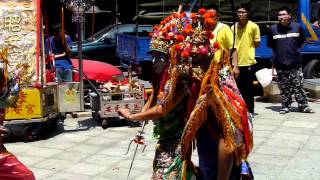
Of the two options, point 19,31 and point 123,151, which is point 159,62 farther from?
point 19,31

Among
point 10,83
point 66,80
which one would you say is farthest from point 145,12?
point 10,83

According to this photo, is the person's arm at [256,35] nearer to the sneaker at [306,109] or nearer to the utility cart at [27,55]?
the sneaker at [306,109]

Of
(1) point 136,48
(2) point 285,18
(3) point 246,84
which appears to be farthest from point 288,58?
(1) point 136,48

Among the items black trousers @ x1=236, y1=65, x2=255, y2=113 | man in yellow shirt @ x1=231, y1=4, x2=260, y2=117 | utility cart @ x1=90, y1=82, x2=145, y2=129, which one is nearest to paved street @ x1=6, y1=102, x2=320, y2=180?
utility cart @ x1=90, y1=82, x2=145, y2=129

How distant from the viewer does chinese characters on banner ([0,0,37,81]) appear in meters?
7.05

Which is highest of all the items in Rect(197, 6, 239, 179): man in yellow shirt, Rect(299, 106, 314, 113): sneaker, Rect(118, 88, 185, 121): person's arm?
Rect(118, 88, 185, 121): person's arm

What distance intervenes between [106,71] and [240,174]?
6749 millimetres

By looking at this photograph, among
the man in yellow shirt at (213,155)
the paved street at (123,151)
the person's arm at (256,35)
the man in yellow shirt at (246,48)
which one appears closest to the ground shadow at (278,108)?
the paved street at (123,151)

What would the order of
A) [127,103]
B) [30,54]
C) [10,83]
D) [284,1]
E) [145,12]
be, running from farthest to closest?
[145,12] < [284,1] < [127,103] < [30,54] < [10,83]

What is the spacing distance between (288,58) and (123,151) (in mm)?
3238

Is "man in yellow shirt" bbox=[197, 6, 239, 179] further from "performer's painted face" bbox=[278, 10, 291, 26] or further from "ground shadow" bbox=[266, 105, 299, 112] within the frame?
"ground shadow" bbox=[266, 105, 299, 112]

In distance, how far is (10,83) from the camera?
13.9 feet

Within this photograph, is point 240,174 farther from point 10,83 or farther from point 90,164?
point 90,164

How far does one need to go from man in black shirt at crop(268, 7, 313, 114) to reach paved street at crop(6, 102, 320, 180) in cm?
26
